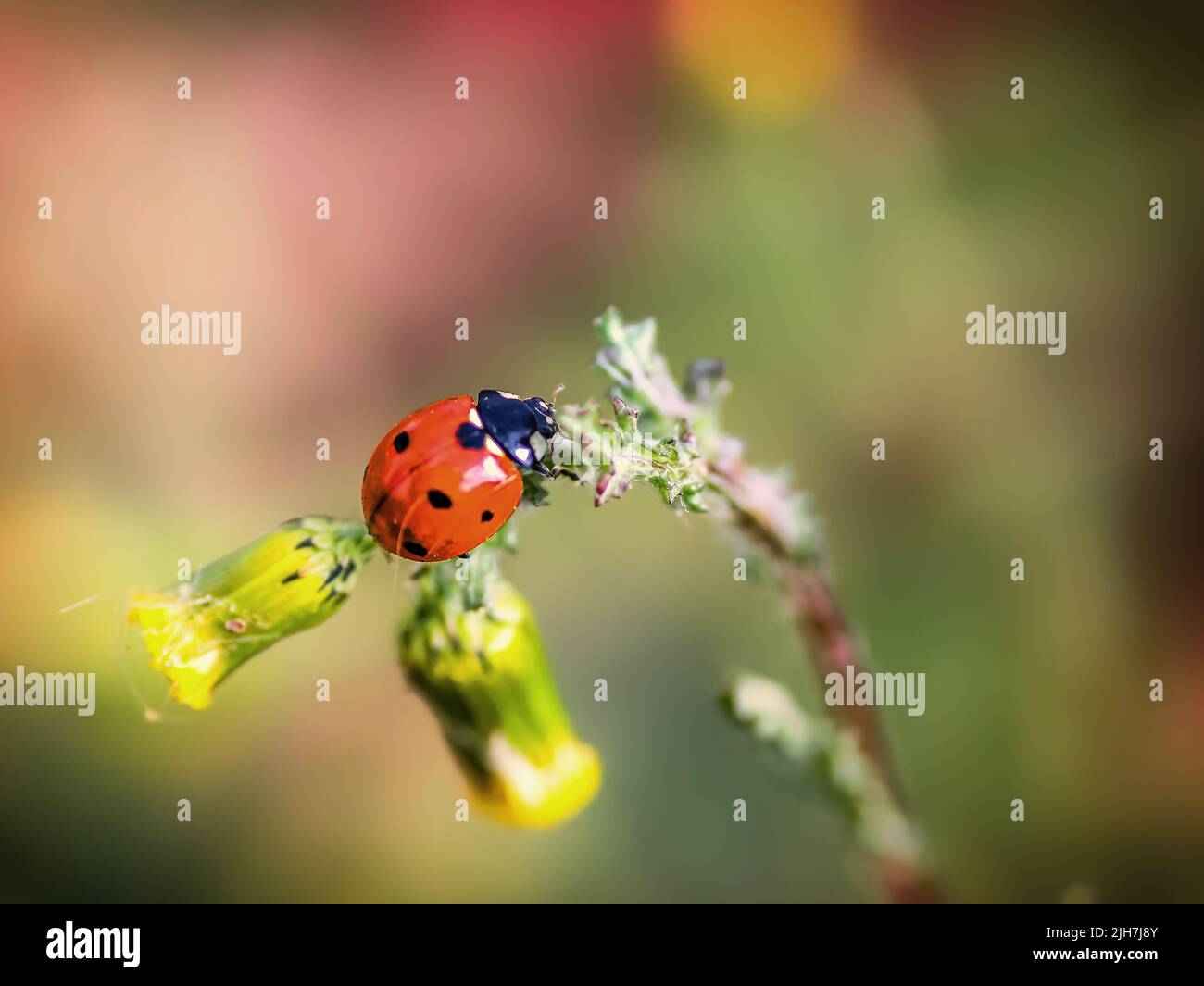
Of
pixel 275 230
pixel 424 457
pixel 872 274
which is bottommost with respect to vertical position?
pixel 424 457

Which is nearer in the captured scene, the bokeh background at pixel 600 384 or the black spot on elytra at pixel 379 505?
the black spot on elytra at pixel 379 505

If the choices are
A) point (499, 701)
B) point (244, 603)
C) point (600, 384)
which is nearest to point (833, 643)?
point (499, 701)

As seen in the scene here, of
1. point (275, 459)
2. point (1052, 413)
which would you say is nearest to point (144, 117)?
point (275, 459)

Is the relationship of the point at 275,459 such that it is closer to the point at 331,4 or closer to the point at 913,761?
the point at 331,4
